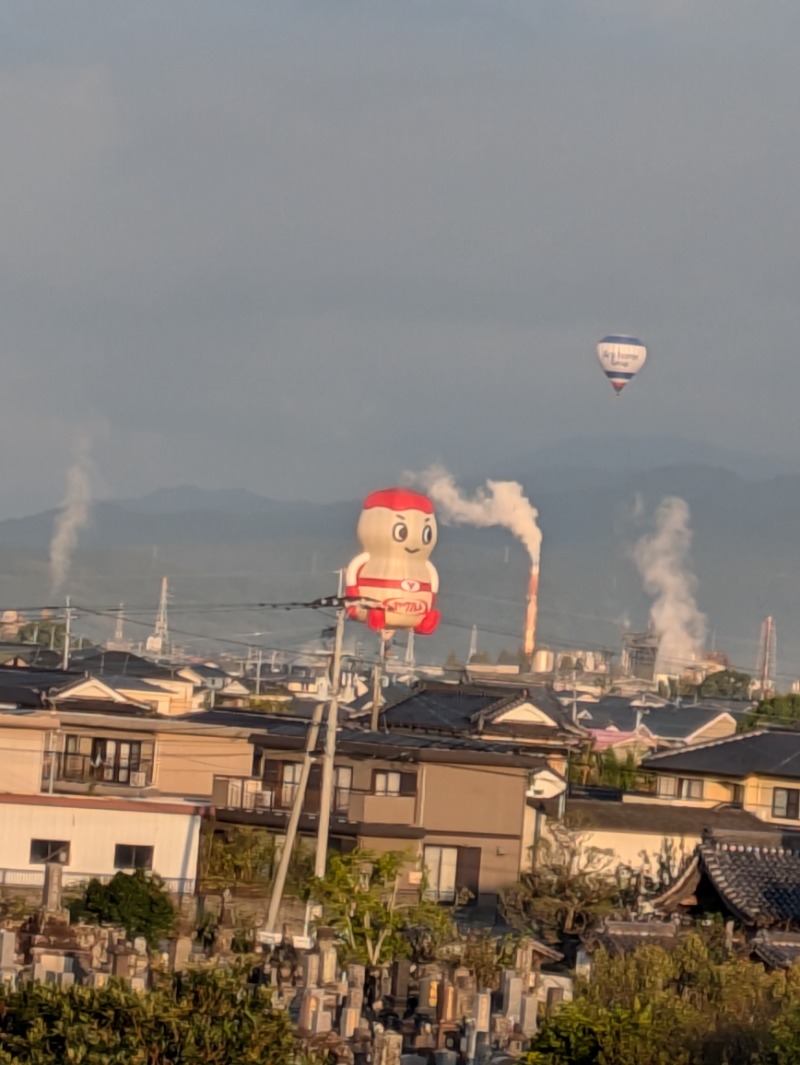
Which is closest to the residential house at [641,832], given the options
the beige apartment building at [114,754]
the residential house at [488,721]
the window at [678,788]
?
the window at [678,788]

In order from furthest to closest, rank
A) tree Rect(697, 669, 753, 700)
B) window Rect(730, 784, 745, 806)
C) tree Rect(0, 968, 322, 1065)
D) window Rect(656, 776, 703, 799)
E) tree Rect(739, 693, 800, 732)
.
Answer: tree Rect(697, 669, 753, 700) → tree Rect(739, 693, 800, 732) → window Rect(656, 776, 703, 799) → window Rect(730, 784, 745, 806) → tree Rect(0, 968, 322, 1065)

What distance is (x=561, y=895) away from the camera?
33969 millimetres

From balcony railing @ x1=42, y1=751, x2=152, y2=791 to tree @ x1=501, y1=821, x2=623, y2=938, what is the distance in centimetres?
663

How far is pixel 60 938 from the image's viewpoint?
24.6 m

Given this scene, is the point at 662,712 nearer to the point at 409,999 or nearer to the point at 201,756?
the point at 201,756

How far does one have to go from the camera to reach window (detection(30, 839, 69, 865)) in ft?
110

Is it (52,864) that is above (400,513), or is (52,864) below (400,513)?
below

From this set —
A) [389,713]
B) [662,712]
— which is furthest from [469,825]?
[662,712]

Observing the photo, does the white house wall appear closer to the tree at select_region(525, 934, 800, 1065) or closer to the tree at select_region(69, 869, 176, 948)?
the tree at select_region(69, 869, 176, 948)

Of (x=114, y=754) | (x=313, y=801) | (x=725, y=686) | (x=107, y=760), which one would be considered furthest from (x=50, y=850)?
(x=725, y=686)

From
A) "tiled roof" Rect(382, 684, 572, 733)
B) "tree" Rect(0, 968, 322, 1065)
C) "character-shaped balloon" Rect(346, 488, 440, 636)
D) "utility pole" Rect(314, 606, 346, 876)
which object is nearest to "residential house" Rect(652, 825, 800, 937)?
"utility pole" Rect(314, 606, 346, 876)

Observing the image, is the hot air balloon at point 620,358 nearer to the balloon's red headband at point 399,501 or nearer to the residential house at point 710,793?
the balloon's red headband at point 399,501

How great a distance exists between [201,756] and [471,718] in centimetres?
1068

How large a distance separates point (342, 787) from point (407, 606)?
41.2m
